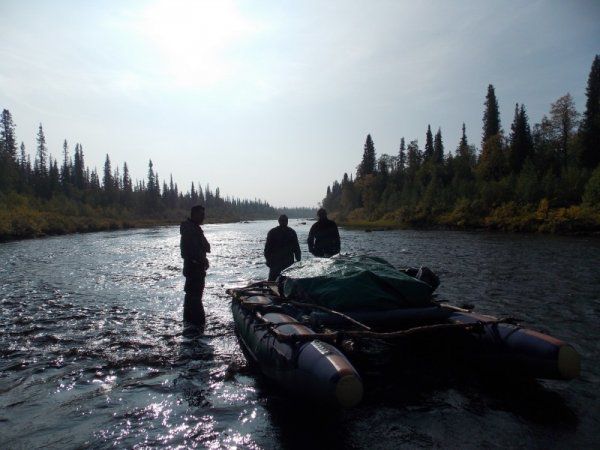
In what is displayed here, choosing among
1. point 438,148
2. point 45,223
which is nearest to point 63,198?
point 45,223

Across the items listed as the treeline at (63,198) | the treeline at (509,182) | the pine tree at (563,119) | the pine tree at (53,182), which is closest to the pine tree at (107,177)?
the treeline at (63,198)

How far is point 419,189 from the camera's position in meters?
78.3

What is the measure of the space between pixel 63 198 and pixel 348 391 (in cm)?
8972

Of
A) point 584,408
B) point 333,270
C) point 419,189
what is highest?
point 419,189

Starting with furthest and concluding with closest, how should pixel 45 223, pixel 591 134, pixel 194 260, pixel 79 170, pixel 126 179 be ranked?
pixel 126 179
pixel 79 170
pixel 591 134
pixel 45 223
pixel 194 260

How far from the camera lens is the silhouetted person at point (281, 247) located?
35.9 ft

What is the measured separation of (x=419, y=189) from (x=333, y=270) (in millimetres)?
75595

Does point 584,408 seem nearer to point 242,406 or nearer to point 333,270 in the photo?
point 333,270

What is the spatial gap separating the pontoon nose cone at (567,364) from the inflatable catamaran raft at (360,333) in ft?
0.04

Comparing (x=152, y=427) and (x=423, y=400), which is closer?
(x=152, y=427)

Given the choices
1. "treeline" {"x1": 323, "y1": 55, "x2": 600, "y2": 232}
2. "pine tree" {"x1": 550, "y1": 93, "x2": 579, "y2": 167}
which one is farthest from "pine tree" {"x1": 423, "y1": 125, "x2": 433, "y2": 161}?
"pine tree" {"x1": 550, "y1": 93, "x2": 579, "y2": 167}

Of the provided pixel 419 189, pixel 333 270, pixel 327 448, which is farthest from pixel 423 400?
pixel 419 189

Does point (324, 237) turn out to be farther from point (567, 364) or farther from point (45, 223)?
point (45, 223)

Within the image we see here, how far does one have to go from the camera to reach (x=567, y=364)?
5051 millimetres
